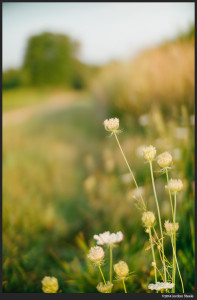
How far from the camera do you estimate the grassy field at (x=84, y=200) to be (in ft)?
3.63

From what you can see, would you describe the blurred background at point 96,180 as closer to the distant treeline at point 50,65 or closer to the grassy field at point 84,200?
the grassy field at point 84,200

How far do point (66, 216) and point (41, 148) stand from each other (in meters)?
1.06

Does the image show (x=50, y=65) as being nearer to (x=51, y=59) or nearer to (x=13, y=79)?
(x=51, y=59)

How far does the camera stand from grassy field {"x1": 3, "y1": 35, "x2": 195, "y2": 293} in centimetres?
111

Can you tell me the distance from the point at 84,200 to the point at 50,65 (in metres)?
10.1

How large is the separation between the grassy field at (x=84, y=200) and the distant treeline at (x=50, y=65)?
25.9 feet

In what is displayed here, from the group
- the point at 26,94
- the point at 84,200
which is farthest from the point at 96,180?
the point at 26,94

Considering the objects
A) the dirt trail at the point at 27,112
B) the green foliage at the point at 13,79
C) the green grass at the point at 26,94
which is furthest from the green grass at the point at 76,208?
the green foliage at the point at 13,79

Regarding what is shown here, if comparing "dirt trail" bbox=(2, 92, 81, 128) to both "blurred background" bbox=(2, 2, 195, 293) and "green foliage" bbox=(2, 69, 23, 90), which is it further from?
"green foliage" bbox=(2, 69, 23, 90)

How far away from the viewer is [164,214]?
135cm

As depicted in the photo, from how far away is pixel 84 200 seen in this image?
1.80 m

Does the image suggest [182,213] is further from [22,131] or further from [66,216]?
[22,131]

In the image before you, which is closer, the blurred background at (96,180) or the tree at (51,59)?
the blurred background at (96,180)

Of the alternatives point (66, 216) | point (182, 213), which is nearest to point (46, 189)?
point (66, 216)
